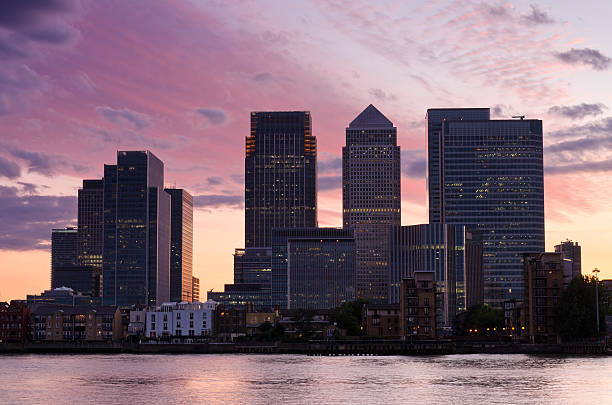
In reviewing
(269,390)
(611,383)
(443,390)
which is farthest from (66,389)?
(611,383)

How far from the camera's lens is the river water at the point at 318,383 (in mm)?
109625

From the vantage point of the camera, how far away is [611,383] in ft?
410

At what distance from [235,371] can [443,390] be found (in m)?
54.4

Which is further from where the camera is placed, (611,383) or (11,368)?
(11,368)

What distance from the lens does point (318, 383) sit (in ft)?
430

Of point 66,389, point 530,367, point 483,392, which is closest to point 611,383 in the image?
point 483,392

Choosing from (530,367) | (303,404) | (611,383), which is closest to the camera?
(303,404)

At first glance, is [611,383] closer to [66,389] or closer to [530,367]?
[530,367]

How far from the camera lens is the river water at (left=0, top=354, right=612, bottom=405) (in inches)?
4316

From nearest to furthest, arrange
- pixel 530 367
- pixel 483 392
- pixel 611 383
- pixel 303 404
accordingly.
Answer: pixel 303 404
pixel 483 392
pixel 611 383
pixel 530 367

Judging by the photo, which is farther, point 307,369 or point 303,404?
point 307,369

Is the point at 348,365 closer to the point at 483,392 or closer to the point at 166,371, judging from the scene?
the point at 166,371

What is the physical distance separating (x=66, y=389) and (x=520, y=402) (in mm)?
61216

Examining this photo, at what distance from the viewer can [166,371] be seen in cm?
16425
